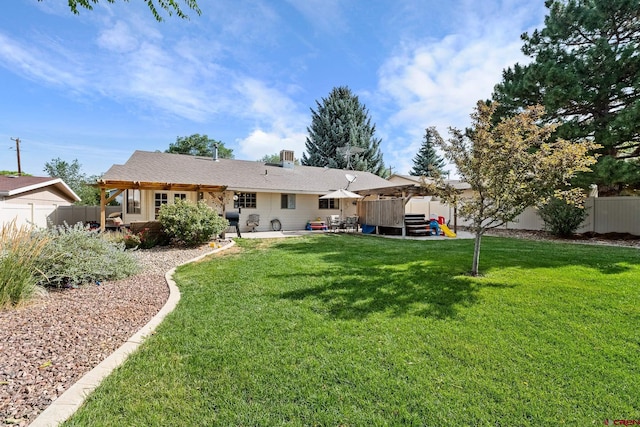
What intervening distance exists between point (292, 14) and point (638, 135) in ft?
43.7

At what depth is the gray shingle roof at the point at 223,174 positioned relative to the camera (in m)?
14.0

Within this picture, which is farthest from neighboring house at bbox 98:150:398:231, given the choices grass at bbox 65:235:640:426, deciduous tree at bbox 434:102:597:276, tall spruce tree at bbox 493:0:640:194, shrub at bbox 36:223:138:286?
tall spruce tree at bbox 493:0:640:194

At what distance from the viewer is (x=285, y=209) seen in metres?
16.9

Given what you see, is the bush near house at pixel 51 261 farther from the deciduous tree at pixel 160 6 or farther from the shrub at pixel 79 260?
the deciduous tree at pixel 160 6

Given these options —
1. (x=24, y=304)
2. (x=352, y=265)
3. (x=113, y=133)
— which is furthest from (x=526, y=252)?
(x=113, y=133)

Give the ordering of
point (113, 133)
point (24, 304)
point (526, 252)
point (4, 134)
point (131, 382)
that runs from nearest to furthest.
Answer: point (131, 382) → point (24, 304) → point (526, 252) → point (113, 133) → point (4, 134)

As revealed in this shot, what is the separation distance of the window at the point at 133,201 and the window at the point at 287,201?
23.0ft

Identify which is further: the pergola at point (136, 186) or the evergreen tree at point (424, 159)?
the evergreen tree at point (424, 159)

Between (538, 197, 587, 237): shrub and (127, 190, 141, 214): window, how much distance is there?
18.0m

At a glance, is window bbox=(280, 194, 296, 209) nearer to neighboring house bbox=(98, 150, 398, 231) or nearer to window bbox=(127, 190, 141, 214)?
neighboring house bbox=(98, 150, 398, 231)

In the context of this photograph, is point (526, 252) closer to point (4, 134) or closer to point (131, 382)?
point (131, 382)

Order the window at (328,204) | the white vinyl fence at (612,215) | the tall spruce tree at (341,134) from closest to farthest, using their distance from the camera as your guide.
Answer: the white vinyl fence at (612,215)
the window at (328,204)
the tall spruce tree at (341,134)

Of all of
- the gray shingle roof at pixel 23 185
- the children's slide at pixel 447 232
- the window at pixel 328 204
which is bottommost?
the children's slide at pixel 447 232

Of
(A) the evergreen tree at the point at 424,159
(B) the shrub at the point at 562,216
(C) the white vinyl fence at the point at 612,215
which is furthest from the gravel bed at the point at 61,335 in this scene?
(A) the evergreen tree at the point at 424,159
